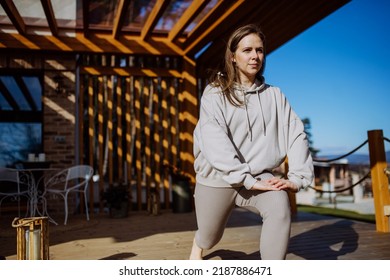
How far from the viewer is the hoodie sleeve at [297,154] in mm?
1617

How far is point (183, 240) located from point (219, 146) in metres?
2.16

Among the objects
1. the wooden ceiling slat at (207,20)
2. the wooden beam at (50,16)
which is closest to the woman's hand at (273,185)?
the wooden ceiling slat at (207,20)

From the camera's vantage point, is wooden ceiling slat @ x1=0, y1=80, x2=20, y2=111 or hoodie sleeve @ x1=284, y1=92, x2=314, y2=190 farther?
wooden ceiling slat @ x1=0, y1=80, x2=20, y2=111

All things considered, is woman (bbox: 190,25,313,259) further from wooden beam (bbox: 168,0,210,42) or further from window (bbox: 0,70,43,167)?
window (bbox: 0,70,43,167)

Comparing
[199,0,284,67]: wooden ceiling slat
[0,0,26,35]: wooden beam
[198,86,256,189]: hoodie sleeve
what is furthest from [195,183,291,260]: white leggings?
[0,0,26,35]: wooden beam

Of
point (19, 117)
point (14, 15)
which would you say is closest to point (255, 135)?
point (14, 15)

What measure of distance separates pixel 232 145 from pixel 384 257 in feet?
5.79

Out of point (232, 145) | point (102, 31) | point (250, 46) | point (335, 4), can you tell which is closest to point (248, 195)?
point (232, 145)

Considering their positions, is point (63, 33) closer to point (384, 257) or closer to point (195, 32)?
point (195, 32)

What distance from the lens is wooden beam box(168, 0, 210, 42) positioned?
Answer: 14.5 feet

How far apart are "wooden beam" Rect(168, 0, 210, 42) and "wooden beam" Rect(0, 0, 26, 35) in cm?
216

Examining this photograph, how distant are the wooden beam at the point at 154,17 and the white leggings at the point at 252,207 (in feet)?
10.5

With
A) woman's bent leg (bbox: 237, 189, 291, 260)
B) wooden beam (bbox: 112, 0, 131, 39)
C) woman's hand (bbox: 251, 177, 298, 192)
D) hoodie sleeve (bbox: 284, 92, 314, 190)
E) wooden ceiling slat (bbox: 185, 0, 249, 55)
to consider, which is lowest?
woman's bent leg (bbox: 237, 189, 291, 260)

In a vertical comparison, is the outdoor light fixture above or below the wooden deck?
above
